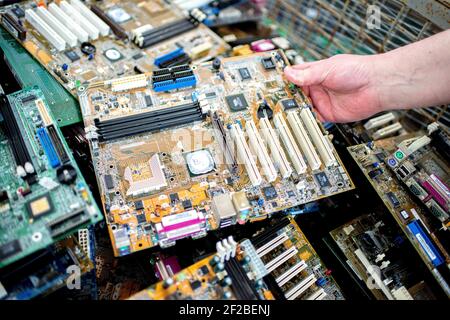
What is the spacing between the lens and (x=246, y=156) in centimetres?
568

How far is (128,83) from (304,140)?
2456 mm

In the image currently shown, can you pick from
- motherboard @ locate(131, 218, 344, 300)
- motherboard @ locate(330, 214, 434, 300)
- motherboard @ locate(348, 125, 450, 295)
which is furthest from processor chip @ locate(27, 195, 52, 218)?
motherboard @ locate(348, 125, 450, 295)

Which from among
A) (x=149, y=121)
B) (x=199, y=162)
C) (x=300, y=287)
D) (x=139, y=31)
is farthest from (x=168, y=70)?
(x=300, y=287)

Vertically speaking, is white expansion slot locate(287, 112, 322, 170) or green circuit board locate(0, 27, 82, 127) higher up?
green circuit board locate(0, 27, 82, 127)

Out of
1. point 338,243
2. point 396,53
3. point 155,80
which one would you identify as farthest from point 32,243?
point 396,53

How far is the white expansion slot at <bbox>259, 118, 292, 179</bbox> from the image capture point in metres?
5.72

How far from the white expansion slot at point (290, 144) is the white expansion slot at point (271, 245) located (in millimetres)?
862

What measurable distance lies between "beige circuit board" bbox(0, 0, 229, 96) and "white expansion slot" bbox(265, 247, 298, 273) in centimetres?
336

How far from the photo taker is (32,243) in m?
4.39

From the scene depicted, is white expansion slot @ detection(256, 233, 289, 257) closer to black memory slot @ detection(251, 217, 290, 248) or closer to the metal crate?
black memory slot @ detection(251, 217, 290, 248)

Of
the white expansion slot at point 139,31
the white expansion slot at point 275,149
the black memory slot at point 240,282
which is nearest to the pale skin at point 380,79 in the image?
the white expansion slot at point 275,149

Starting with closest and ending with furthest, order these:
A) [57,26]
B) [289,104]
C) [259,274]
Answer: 1. [259,274]
2. [289,104]
3. [57,26]

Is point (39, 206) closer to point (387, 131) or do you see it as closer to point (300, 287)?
point (300, 287)

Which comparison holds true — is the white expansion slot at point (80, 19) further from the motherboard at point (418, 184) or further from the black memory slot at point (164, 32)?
the motherboard at point (418, 184)
